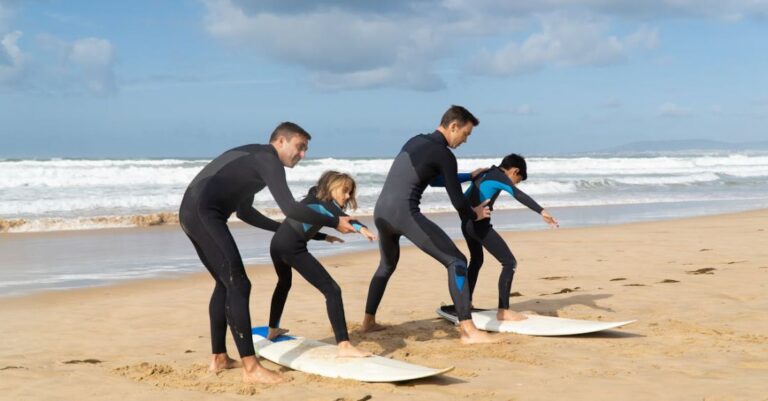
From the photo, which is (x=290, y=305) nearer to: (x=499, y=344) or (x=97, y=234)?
(x=499, y=344)

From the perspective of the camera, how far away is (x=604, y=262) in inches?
444

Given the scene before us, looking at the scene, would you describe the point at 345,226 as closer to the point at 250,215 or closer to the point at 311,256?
the point at 311,256

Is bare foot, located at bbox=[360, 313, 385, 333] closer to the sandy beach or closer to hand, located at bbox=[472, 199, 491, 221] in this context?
the sandy beach

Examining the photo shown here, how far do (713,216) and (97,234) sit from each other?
14377 millimetres

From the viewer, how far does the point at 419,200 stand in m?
6.07

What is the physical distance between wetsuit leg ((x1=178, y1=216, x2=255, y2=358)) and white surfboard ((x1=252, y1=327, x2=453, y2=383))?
494 millimetres

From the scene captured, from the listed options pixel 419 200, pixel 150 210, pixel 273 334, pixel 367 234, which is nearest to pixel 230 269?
pixel 367 234

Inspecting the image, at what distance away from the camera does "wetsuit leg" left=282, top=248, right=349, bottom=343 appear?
5.37 metres

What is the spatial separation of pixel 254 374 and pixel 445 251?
6.08ft

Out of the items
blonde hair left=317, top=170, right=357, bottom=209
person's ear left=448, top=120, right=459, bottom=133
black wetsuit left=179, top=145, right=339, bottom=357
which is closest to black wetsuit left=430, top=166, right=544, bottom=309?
person's ear left=448, top=120, right=459, bottom=133

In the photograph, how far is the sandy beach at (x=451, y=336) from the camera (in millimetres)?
4949

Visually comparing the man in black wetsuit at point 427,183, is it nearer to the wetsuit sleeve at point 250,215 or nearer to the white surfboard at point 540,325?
the white surfboard at point 540,325

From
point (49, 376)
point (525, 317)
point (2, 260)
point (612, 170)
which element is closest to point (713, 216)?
point (525, 317)

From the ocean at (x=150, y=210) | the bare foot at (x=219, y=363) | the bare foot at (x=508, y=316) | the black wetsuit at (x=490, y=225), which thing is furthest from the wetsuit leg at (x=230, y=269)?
the ocean at (x=150, y=210)
